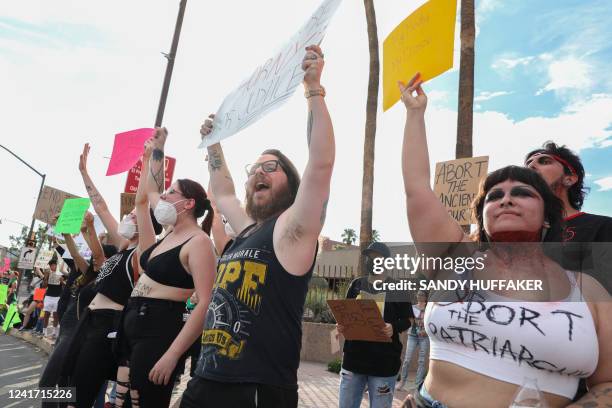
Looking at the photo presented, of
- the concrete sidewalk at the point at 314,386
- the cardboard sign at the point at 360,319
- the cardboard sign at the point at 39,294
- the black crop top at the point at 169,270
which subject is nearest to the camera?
the black crop top at the point at 169,270

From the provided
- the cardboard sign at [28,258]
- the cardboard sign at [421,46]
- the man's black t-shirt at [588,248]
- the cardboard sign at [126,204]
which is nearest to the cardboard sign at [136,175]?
the cardboard sign at [126,204]

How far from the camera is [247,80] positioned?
3467 mm

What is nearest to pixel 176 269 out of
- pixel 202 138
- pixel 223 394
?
pixel 202 138

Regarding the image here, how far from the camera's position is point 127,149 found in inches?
223

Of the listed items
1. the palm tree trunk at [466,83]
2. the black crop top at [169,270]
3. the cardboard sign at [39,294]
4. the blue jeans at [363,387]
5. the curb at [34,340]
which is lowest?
the curb at [34,340]

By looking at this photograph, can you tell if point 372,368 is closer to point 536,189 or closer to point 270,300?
point 270,300

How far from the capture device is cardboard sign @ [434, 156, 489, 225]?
5.27m

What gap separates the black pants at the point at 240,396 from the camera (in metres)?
2.15

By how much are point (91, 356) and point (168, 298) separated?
954 millimetres

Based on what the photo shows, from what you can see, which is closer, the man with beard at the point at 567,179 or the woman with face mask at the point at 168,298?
the man with beard at the point at 567,179

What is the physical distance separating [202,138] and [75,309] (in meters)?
2.62

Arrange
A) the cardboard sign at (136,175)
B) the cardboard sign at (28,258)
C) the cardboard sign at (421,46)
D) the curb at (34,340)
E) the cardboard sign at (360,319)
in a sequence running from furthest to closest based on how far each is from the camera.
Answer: the cardboard sign at (28,258) → the curb at (34,340) → the cardboard sign at (136,175) → the cardboard sign at (360,319) → the cardboard sign at (421,46)

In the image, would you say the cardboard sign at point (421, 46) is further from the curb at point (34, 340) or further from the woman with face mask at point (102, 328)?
the curb at point (34, 340)

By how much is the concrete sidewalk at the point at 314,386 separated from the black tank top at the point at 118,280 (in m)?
2.01
